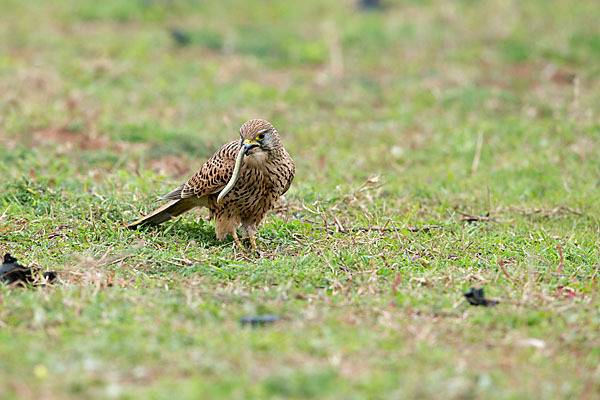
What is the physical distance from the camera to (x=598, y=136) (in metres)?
9.35

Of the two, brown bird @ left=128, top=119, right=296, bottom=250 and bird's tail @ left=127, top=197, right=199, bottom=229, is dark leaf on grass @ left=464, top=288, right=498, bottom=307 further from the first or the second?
bird's tail @ left=127, top=197, right=199, bottom=229

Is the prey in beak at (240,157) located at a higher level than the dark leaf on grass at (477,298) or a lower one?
higher

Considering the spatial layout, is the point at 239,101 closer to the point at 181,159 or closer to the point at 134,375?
the point at 181,159

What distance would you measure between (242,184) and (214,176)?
328 millimetres

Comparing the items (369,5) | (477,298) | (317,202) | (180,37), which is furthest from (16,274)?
(369,5)

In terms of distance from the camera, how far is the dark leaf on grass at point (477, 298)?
4.75 m

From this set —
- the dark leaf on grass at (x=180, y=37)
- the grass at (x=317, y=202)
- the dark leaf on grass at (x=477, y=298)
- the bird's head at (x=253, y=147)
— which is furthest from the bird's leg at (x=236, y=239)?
the dark leaf on grass at (x=180, y=37)

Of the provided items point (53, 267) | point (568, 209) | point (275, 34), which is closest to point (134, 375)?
point (53, 267)

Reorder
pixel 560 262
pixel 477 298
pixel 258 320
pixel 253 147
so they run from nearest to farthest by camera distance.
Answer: pixel 258 320
pixel 477 298
pixel 560 262
pixel 253 147

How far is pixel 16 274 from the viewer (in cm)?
495

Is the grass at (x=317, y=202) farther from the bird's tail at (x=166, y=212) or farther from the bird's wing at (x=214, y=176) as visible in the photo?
the bird's wing at (x=214, y=176)

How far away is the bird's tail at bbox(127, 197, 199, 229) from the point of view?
245 inches

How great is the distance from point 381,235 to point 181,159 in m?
3.34

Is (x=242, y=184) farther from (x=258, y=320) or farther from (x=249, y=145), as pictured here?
(x=258, y=320)
